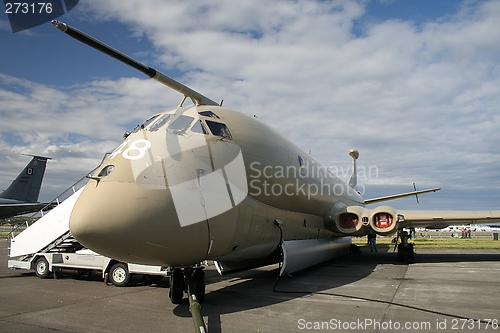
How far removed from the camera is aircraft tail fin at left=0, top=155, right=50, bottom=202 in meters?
27.0

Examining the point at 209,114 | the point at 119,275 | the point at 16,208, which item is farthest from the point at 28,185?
the point at 209,114

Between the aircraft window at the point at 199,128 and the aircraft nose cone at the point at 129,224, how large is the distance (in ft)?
5.36

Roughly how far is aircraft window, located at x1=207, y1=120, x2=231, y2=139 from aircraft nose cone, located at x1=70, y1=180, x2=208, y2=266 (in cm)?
191

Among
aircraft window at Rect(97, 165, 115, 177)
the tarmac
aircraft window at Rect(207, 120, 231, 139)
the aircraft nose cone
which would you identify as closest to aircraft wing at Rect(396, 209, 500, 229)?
the tarmac

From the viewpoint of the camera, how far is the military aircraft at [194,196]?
209 inches

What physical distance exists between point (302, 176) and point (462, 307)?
16.2 feet

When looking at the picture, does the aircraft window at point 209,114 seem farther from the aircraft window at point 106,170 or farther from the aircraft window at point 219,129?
the aircraft window at point 106,170

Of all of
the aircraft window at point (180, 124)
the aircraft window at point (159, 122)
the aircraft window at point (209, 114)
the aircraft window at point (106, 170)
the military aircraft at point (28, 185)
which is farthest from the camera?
the military aircraft at point (28, 185)

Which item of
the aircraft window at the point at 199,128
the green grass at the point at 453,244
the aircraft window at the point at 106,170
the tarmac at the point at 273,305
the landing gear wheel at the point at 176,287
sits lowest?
the green grass at the point at 453,244

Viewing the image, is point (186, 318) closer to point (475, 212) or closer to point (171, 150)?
point (171, 150)

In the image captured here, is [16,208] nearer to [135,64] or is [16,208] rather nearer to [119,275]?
[119,275]

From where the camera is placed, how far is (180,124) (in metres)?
6.84

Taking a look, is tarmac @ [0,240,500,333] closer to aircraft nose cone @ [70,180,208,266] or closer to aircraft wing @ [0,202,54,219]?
aircraft nose cone @ [70,180,208,266]

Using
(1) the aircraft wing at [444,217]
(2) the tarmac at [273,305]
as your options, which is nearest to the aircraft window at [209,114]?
(2) the tarmac at [273,305]
